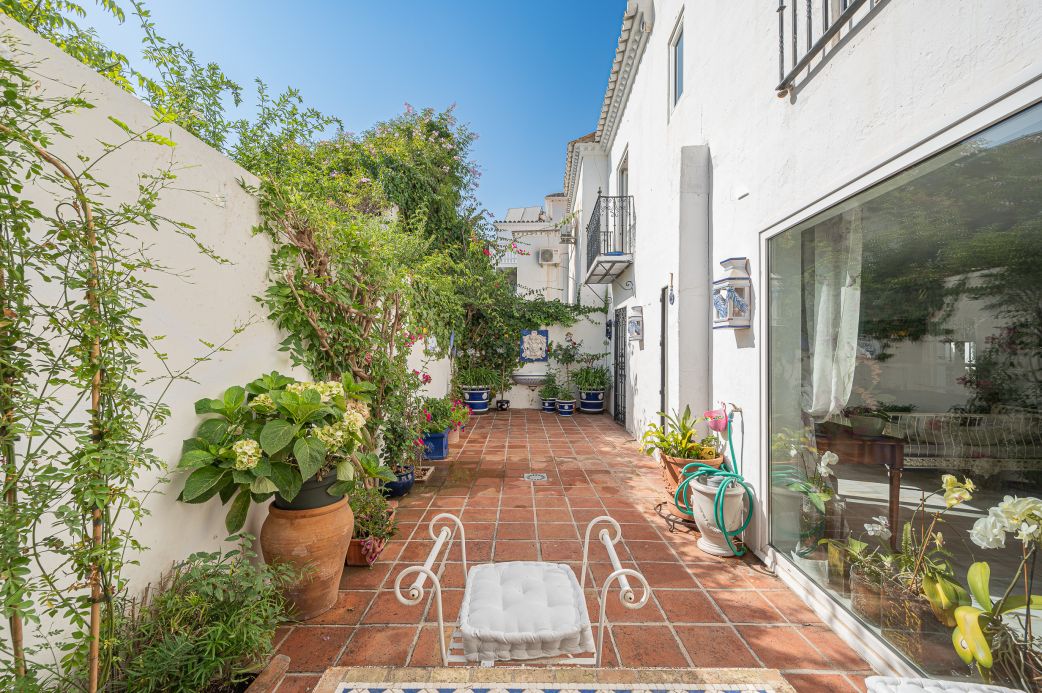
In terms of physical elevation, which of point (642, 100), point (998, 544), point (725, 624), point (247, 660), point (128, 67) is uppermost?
A: point (642, 100)

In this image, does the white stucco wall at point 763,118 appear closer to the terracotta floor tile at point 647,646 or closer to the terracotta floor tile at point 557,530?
the terracotta floor tile at point 647,646

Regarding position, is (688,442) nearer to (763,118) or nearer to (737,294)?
(737,294)

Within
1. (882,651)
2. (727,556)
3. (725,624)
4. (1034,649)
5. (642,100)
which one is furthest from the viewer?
(642,100)

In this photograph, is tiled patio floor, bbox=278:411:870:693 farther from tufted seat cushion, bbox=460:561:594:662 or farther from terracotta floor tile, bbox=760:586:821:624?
tufted seat cushion, bbox=460:561:594:662

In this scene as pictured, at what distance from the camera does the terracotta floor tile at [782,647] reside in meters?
1.99

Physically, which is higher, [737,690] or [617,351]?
[617,351]

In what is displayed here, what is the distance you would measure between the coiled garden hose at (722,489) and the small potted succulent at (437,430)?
9.53 ft

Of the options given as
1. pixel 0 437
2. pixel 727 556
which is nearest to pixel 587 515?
pixel 727 556

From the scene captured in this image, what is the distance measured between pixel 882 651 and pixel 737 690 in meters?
1.40

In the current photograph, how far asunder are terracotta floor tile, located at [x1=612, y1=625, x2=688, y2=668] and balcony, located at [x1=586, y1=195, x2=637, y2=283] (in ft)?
20.1

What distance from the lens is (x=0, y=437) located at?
106 cm

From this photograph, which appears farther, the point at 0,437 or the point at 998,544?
the point at 998,544

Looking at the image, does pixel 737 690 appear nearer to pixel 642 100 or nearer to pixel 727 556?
pixel 727 556

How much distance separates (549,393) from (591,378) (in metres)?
1.03
